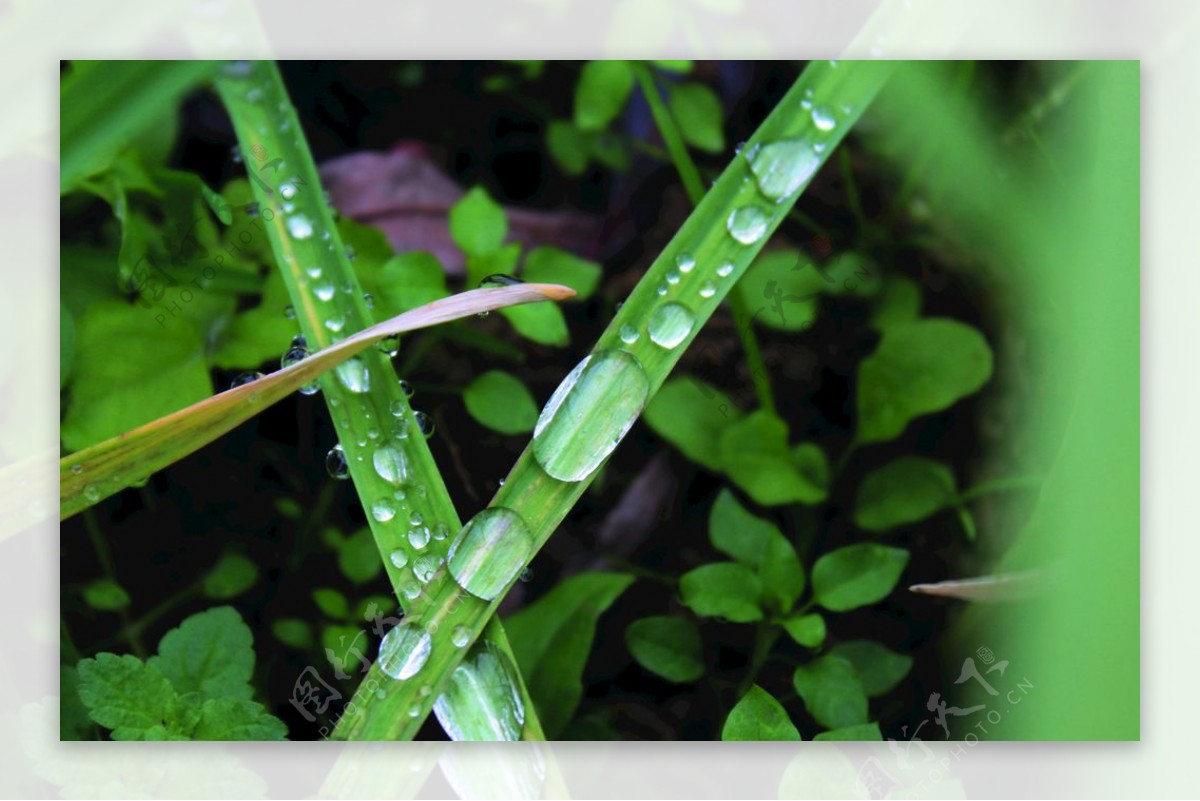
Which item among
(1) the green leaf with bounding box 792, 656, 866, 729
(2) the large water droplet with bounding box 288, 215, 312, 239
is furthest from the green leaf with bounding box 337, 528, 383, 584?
(1) the green leaf with bounding box 792, 656, 866, 729

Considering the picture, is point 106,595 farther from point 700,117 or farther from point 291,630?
point 700,117

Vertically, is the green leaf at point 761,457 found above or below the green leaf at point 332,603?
above

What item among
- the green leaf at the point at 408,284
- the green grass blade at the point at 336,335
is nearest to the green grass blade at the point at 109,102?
the green grass blade at the point at 336,335

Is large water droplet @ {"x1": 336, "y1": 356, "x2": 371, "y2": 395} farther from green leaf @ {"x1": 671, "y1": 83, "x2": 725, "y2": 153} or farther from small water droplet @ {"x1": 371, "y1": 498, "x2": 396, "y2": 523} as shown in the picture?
green leaf @ {"x1": 671, "y1": 83, "x2": 725, "y2": 153}

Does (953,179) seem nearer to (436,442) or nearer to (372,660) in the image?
(436,442)

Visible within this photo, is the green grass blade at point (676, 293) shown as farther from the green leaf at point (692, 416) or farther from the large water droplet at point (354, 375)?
the large water droplet at point (354, 375)

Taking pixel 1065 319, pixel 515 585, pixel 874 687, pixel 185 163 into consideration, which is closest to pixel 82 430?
pixel 185 163
